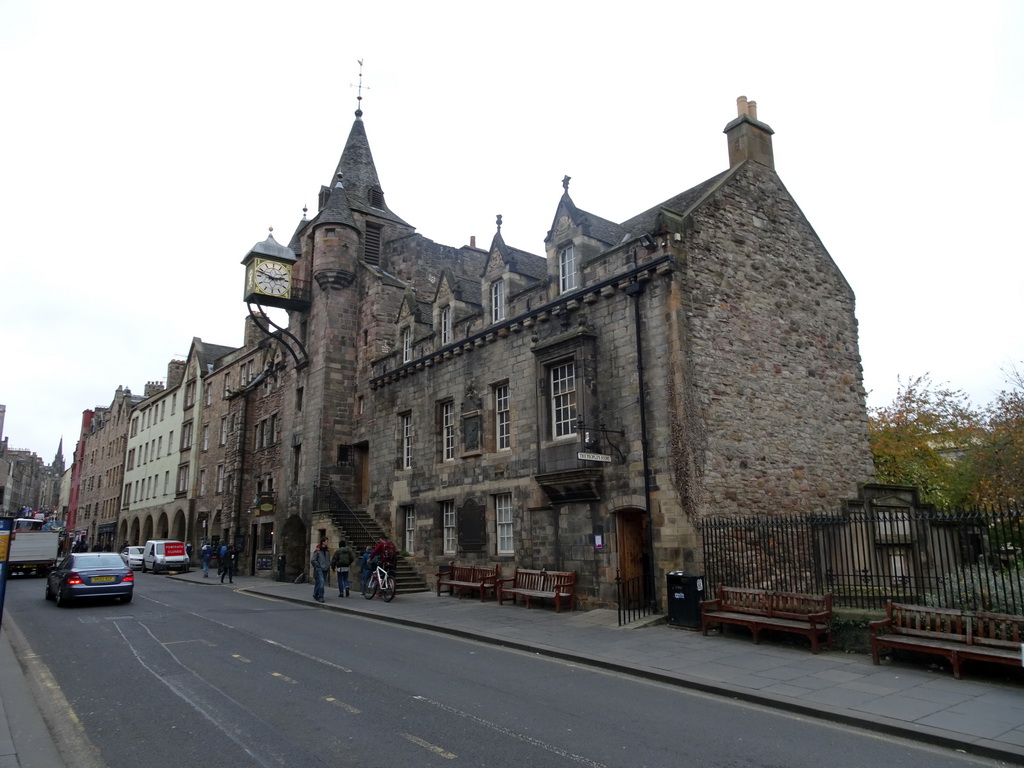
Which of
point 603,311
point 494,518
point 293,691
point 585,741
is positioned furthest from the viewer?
point 494,518

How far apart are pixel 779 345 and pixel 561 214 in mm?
6358

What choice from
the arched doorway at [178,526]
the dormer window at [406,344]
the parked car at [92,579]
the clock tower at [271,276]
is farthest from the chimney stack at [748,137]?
the arched doorway at [178,526]

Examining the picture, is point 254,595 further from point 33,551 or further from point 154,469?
point 154,469

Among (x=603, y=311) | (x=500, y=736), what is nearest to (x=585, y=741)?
(x=500, y=736)

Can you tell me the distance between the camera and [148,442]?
5481cm

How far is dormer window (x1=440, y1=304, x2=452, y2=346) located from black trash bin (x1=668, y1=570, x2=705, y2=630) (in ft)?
38.6

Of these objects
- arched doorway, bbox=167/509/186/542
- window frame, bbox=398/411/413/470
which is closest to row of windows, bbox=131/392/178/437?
arched doorway, bbox=167/509/186/542

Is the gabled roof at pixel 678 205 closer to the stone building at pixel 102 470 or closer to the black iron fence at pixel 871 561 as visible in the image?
the black iron fence at pixel 871 561

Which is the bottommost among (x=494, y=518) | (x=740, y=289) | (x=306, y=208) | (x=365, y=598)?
(x=365, y=598)

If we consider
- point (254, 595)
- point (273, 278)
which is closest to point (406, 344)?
point (273, 278)

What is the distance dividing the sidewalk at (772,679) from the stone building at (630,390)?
2.41 metres

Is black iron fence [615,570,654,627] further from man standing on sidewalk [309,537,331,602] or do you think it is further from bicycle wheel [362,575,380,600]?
man standing on sidewalk [309,537,331,602]

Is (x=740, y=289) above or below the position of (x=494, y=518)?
above

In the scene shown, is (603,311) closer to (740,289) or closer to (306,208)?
(740,289)
